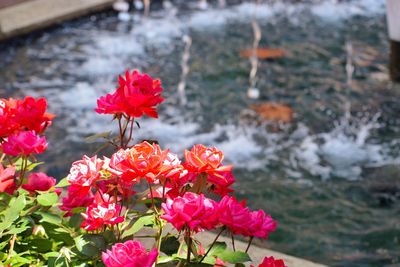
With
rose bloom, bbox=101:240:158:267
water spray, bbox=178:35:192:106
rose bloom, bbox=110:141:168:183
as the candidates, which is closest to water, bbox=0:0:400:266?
water spray, bbox=178:35:192:106

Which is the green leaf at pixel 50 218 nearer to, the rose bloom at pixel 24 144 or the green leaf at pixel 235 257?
the rose bloom at pixel 24 144

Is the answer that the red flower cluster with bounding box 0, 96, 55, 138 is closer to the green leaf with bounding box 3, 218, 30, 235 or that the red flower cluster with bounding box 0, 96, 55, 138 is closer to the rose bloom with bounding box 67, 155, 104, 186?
the green leaf with bounding box 3, 218, 30, 235

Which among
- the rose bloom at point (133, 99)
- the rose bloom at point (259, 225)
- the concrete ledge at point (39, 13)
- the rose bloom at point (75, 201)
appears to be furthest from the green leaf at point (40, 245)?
the concrete ledge at point (39, 13)

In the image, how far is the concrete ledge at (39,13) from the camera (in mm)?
6531

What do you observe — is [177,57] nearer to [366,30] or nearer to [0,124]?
[366,30]

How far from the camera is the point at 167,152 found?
1579 millimetres

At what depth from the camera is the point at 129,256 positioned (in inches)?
54.5

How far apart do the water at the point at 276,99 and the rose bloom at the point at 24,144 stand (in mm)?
1732

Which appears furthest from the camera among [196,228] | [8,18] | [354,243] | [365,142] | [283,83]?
[8,18]

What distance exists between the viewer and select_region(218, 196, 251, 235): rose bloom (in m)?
1.52

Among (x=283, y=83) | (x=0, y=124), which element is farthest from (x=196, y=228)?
(x=283, y=83)

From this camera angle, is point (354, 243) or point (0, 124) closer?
point (0, 124)

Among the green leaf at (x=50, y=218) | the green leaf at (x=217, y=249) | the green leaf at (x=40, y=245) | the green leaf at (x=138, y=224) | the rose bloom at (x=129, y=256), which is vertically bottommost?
the green leaf at (x=40, y=245)

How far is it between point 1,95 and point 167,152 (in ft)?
12.8
